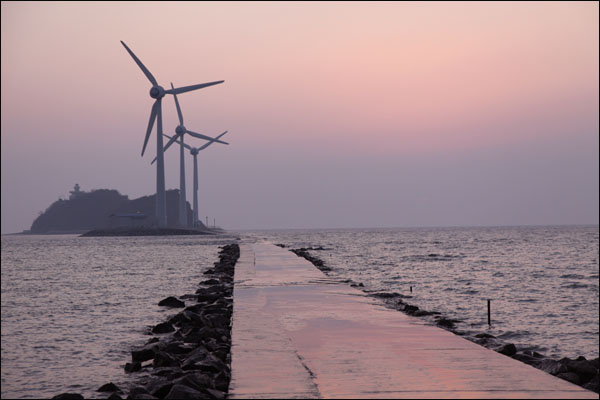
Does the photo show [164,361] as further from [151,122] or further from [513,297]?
[151,122]

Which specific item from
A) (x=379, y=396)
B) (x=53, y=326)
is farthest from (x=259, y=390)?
(x=53, y=326)

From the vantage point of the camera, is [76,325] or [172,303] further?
[172,303]

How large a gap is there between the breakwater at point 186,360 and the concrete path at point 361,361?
0.43m

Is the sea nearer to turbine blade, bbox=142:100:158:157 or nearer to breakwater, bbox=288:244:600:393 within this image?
breakwater, bbox=288:244:600:393

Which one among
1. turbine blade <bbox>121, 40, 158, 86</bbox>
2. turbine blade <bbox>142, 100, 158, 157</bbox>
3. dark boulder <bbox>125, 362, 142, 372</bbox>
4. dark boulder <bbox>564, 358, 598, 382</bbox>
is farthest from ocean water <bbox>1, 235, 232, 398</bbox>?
turbine blade <bbox>142, 100, 158, 157</bbox>

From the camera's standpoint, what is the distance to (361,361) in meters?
10.4

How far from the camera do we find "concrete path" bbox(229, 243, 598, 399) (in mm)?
8531

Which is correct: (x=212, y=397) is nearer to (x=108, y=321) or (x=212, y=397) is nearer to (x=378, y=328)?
(x=378, y=328)

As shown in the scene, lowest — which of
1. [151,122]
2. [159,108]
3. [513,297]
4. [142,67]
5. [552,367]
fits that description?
[513,297]

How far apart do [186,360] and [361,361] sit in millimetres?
3290

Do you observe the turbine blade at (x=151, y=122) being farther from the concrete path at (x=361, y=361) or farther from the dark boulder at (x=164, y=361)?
the dark boulder at (x=164, y=361)

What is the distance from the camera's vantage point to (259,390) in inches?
343

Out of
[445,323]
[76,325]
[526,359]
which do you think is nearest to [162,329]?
[76,325]

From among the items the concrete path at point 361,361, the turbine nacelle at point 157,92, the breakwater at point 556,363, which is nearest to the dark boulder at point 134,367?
the concrete path at point 361,361
